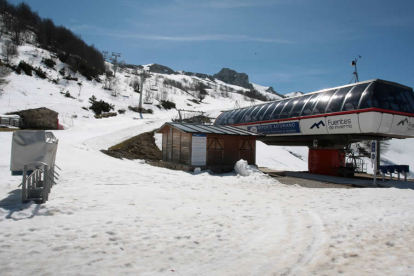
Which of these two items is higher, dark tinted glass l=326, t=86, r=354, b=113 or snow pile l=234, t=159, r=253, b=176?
dark tinted glass l=326, t=86, r=354, b=113

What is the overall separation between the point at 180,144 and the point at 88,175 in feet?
28.2

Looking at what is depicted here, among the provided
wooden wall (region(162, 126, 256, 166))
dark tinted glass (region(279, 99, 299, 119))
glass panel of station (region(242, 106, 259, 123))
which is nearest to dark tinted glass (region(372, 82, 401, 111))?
dark tinted glass (region(279, 99, 299, 119))

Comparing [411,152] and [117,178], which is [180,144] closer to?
[117,178]

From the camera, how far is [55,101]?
142 ft

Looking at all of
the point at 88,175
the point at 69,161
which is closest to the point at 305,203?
the point at 88,175

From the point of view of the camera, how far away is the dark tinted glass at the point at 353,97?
51.5ft

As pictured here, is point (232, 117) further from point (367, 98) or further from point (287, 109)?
point (367, 98)

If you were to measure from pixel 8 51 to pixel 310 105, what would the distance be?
60.7 meters

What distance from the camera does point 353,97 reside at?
16.0 meters

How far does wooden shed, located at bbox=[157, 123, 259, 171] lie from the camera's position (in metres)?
17.3

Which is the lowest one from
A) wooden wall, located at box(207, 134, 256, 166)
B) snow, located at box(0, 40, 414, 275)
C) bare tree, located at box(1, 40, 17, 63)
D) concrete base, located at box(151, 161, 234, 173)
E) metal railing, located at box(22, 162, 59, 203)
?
snow, located at box(0, 40, 414, 275)

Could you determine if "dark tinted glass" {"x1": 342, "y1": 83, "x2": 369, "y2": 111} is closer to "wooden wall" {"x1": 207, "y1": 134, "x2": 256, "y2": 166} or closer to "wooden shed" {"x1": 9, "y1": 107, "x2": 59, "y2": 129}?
"wooden wall" {"x1": 207, "y1": 134, "x2": 256, "y2": 166}

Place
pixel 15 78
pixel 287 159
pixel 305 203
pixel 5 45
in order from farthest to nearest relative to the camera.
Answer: pixel 5 45 → pixel 15 78 → pixel 287 159 → pixel 305 203

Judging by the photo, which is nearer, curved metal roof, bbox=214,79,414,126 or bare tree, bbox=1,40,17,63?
curved metal roof, bbox=214,79,414,126
